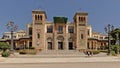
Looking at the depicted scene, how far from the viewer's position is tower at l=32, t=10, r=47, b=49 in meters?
69.8

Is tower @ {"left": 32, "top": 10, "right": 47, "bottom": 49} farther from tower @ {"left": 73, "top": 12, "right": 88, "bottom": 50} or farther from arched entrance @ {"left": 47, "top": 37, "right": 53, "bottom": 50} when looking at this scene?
tower @ {"left": 73, "top": 12, "right": 88, "bottom": 50}

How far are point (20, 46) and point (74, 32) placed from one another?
18.1 m

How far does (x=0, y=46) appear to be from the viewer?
2539 inches

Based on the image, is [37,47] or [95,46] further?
[95,46]

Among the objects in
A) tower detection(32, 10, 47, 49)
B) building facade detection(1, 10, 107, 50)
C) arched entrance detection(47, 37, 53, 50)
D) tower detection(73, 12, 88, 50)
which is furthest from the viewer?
arched entrance detection(47, 37, 53, 50)

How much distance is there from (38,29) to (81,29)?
12942 mm

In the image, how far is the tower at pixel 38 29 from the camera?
69812mm

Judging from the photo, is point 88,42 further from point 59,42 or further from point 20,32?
point 20,32

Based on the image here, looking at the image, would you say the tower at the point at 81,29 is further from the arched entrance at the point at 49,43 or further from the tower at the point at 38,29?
the tower at the point at 38,29

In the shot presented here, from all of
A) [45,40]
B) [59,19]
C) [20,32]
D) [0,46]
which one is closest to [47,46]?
[45,40]

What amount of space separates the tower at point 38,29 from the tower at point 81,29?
1019 cm

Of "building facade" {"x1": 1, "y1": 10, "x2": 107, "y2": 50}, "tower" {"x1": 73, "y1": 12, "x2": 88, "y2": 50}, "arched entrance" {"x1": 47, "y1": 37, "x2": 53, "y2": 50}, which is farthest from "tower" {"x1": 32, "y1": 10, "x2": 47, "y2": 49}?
"tower" {"x1": 73, "y1": 12, "x2": 88, "y2": 50}

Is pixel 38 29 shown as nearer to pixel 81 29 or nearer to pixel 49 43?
pixel 49 43

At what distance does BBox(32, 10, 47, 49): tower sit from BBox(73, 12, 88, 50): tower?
10.2m
